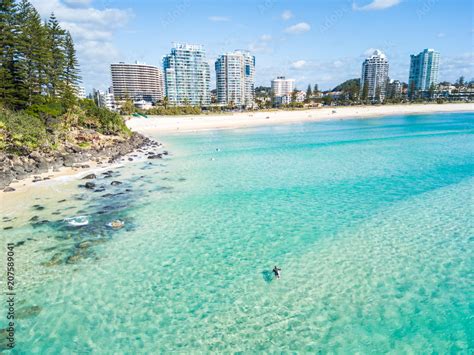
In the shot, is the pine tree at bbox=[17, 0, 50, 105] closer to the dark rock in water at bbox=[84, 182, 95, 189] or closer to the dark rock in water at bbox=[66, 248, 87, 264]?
the dark rock in water at bbox=[84, 182, 95, 189]

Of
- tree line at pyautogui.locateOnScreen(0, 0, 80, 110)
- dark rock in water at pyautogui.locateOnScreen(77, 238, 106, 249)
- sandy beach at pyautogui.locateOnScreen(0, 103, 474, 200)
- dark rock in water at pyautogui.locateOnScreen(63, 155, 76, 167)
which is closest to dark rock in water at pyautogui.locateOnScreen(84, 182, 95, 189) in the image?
sandy beach at pyautogui.locateOnScreen(0, 103, 474, 200)

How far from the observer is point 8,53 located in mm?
36906

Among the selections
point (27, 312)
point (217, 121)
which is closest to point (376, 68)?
point (217, 121)

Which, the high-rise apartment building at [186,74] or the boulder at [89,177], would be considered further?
the high-rise apartment building at [186,74]

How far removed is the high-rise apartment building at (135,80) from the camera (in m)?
175

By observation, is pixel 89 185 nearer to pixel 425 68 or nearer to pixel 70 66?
pixel 70 66

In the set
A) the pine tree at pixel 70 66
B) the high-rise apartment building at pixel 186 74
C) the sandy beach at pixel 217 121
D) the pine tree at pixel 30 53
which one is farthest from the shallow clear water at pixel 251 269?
the high-rise apartment building at pixel 186 74

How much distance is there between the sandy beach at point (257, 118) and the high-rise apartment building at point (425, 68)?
68.8 meters

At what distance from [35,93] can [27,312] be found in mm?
41308

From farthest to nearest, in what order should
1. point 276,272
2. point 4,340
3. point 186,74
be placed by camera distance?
point 186,74
point 276,272
point 4,340

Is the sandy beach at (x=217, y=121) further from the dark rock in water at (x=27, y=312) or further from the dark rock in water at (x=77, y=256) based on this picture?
the dark rock in water at (x=27, y=312)

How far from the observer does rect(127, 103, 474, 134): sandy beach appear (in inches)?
3236

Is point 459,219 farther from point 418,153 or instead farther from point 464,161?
point 418,153

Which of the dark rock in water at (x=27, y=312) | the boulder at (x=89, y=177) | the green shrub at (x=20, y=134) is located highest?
the green shrub at (x=20, y=134)
